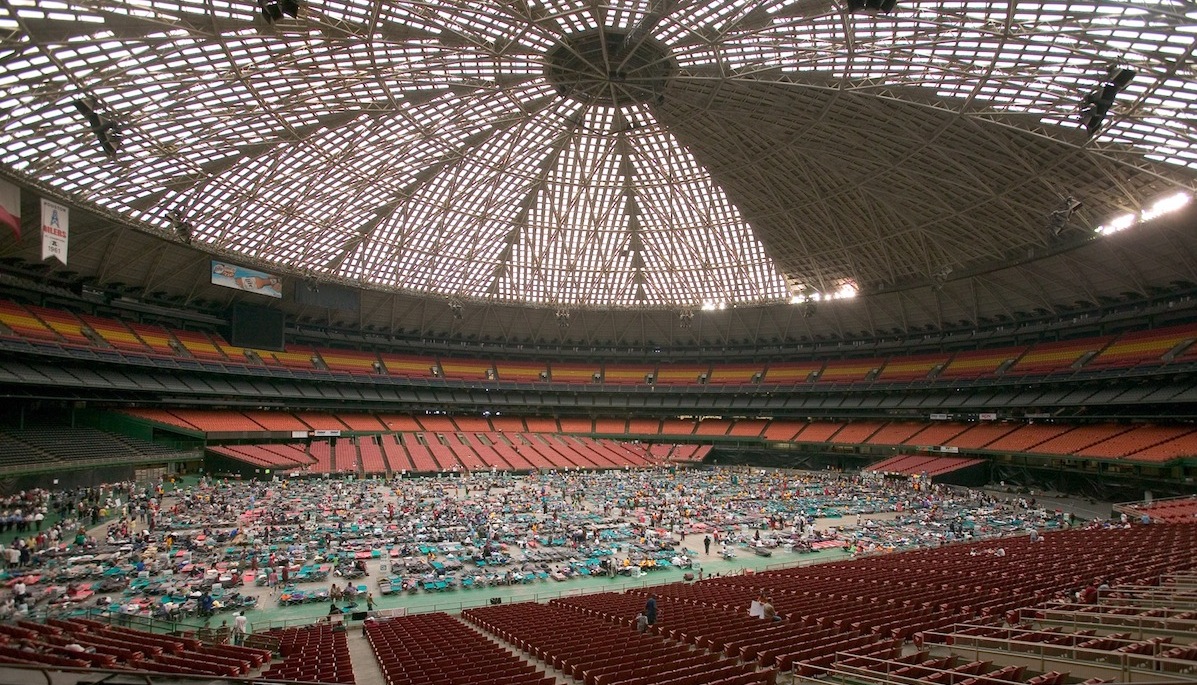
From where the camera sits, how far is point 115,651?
12.3 metres

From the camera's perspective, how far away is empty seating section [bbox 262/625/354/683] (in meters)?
13.1

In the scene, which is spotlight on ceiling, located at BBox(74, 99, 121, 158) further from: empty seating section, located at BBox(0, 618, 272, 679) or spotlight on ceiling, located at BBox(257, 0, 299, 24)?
empty seating section, located at BBox(0, 618, 272, 679)

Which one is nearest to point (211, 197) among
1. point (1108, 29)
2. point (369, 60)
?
point (369, 60)

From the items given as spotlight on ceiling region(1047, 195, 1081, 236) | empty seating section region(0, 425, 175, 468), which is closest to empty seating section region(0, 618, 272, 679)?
empty seating section region(0, 425, 175, 468)

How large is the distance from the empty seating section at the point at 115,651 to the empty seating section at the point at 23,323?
4170cm

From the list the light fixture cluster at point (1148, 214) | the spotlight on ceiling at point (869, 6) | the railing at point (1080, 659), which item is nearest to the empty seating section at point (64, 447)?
the railing at point (1080, 659)

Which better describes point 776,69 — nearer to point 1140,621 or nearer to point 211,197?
point 1140,621

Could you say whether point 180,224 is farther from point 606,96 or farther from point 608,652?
point 608,652

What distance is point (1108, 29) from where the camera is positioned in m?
26.9

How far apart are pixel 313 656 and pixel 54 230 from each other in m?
30.7

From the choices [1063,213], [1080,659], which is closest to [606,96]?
[1063,213]

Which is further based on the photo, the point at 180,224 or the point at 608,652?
the point at 180,224

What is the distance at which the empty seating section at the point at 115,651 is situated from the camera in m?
9.88

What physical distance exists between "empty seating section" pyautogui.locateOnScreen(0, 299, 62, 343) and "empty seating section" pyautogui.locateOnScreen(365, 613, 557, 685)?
44.0 meters
